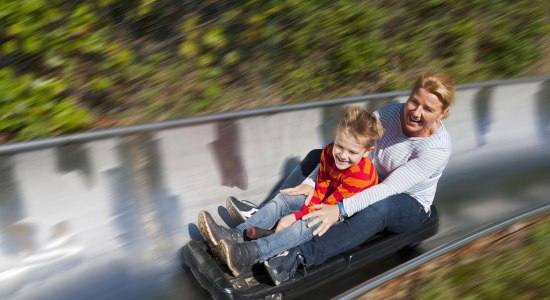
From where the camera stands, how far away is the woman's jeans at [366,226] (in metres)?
3.08

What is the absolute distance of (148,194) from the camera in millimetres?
3451

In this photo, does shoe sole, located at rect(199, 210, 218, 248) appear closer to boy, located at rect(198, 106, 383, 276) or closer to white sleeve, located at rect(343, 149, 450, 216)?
boy, located at rect(198, 106, 383, 276)

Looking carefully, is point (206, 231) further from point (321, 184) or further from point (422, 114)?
point (422, 114)

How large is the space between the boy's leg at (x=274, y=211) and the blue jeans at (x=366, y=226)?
29 cm

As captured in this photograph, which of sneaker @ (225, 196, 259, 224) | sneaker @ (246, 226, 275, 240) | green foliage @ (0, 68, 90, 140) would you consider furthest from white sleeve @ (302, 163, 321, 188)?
green foliage @ (0, 68, 90, 140)

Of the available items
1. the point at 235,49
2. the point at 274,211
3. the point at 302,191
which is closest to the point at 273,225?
the point at 274,211

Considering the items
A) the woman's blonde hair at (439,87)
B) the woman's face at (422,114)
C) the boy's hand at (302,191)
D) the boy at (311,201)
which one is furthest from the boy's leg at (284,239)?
the woman's blonde hair at (439,87)

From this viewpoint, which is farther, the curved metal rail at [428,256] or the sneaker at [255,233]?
the sneaker at [255,233]

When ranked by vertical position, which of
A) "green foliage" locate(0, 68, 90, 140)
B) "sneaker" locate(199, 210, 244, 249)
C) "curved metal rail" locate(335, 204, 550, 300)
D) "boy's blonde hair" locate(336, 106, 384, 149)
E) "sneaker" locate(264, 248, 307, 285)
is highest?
"green foliage" locate(0, 68, 90, 140)

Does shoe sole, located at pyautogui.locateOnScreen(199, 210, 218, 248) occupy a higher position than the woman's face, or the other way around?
the woman's face

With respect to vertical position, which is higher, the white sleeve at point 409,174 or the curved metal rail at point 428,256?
the white sleeve at point 409,174

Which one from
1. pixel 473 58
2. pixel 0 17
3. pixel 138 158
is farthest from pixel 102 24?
pixel 473 58

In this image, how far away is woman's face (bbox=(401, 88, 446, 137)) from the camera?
3.18 meters

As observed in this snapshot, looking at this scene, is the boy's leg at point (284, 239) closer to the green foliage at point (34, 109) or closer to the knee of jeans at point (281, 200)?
the knee of jeans at point (281, 200)
